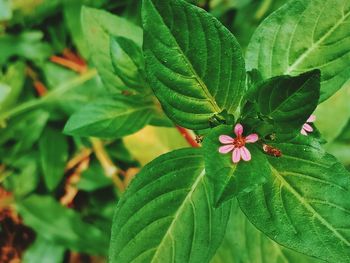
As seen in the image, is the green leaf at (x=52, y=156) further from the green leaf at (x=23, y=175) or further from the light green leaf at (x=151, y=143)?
the light green leaf at (x=151, y=143)

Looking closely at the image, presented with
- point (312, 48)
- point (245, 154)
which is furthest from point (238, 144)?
point (312, 48)

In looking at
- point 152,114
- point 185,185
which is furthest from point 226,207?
point 152,114

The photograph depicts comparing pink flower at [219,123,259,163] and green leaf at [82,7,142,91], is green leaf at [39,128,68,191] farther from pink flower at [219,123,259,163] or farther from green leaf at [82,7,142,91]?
pink flower at [219,123,259,163]

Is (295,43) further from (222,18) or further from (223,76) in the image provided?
(222,18)

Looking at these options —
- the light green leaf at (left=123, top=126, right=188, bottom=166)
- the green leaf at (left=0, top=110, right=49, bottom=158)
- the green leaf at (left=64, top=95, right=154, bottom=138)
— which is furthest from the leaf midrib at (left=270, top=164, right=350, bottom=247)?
the green leaf at (left=0, top=110, right=49, bottom=158)

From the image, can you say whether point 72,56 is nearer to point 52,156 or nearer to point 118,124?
point 52,156

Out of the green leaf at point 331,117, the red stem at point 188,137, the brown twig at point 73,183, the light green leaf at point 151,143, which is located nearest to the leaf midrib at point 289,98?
the red stem at point 188,137
